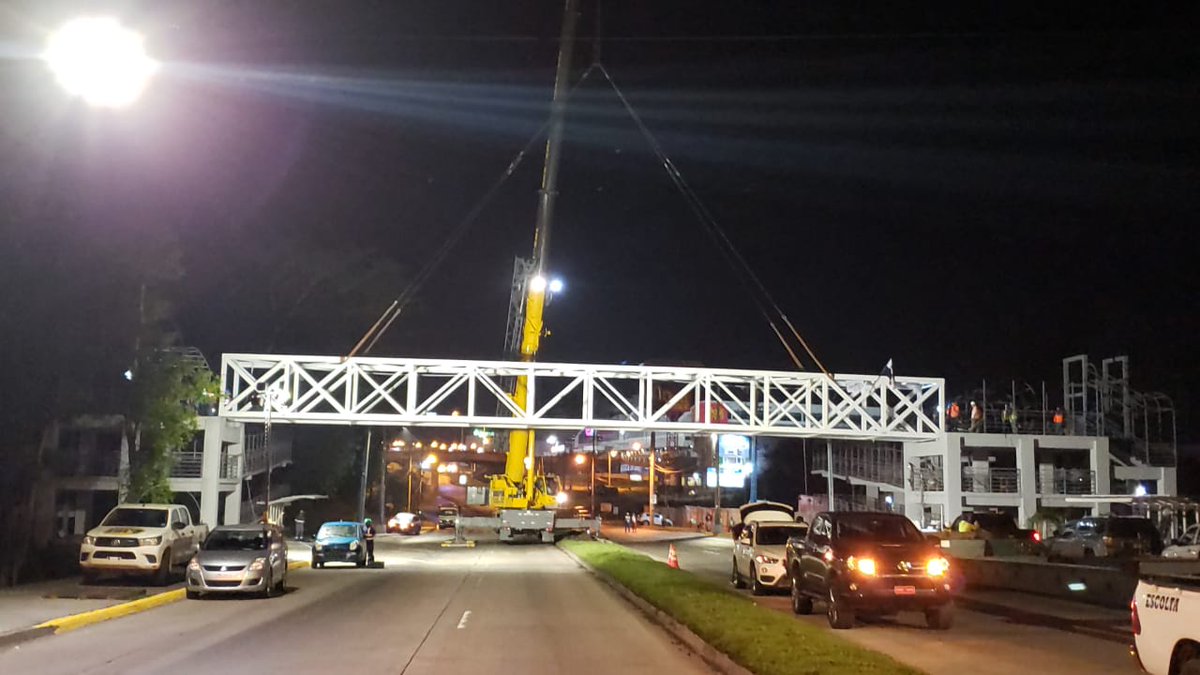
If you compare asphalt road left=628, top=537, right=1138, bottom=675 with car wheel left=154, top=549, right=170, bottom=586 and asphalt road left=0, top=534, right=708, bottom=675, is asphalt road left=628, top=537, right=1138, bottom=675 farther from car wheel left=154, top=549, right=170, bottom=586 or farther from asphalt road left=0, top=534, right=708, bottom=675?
car wheel left=154, top=549, right=170, bottom=586

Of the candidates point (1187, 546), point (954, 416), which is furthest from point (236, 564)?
point (954, 416)

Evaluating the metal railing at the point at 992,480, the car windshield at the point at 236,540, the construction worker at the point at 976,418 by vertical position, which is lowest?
the car windshield at the point at 236,540

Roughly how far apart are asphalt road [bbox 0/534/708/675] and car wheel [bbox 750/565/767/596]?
123 inches

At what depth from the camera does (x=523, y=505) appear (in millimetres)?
53344

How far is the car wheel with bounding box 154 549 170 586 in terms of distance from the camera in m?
24.5

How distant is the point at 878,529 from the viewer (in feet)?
61.9

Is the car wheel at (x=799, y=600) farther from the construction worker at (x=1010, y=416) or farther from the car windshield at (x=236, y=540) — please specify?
the construction worker at (x=1010, y=416)

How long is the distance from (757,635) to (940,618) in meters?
5.19

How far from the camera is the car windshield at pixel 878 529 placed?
18.4 m

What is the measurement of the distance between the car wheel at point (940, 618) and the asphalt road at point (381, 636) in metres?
4.48

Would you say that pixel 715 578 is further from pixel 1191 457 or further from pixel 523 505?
pixel 1191 457

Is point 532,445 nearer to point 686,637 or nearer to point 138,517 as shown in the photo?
point 138,517

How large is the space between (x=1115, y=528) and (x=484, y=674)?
2658 centimetres

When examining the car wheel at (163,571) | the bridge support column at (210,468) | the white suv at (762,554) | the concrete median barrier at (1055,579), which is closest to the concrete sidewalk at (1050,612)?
the concrete median barrier at (1055,579)
